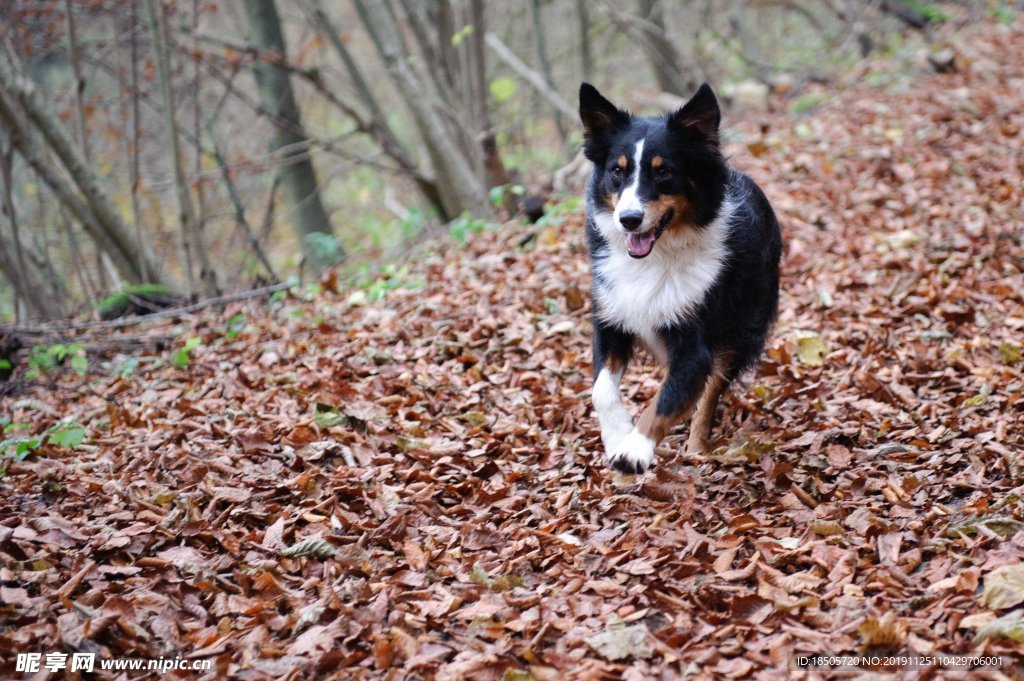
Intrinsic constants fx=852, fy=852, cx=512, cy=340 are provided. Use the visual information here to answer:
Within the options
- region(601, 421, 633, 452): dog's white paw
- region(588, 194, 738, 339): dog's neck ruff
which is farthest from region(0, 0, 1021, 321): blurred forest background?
region(601, 421, 633, 452): dog's white paw

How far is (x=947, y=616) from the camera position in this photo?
3170 mm

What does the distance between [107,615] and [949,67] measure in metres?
13.5

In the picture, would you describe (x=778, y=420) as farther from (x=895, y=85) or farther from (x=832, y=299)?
(x=895, y=85)

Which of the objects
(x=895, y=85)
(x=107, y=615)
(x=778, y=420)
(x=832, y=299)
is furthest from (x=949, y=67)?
(x=107, y=615)

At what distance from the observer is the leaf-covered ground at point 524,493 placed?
3232 millimetres

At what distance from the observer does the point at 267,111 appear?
1111 cm

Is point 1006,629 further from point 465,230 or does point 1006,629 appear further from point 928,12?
point 928,12

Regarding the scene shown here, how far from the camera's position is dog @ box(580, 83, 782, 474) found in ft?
14.1

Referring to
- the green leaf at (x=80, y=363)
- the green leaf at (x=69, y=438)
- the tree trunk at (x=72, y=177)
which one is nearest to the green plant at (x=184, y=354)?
the green leaf at (x=80, y=363)

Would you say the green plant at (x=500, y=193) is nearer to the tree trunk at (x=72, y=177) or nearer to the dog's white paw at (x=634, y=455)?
the tree trunk at (x=72, y=177)

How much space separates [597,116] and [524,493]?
2.08 m

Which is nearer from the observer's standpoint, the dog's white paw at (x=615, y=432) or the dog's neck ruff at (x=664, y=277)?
the dog's white paw at (x=615, y=432)

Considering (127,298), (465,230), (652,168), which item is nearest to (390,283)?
(465,230)

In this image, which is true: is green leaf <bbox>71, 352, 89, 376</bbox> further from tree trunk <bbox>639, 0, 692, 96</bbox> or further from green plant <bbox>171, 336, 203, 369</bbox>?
tree trunk <bbox>639, 0, 692, 96</bbox>
